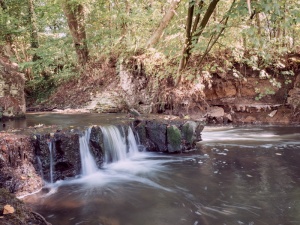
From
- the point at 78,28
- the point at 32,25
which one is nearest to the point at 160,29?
the point at 78,28

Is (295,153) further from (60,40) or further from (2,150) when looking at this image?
(60,40)

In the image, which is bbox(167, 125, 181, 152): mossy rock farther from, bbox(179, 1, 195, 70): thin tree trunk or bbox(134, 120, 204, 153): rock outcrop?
bbox(179, 1, 195, 70): thin tree trunk

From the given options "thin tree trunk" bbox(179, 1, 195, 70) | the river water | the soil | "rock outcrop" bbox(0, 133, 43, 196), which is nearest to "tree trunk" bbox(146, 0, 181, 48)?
the soil

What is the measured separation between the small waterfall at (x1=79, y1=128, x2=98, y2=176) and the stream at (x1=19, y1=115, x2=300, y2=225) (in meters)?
0.09

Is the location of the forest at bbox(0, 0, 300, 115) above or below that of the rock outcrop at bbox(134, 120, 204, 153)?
above

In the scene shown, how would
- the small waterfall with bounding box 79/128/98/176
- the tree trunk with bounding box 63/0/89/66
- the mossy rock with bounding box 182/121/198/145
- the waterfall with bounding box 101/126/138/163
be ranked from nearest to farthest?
the small waterfall with bounding box 79/128/98/176 < the waterfall with bounding box 101/126/138/163 < the mossy rock with bounding box 182/121/198/145 < the tree trunk with bounding box 63/0/89/66

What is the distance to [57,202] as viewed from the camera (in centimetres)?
429

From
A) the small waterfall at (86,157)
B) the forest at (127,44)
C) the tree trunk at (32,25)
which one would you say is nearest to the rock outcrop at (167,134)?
the small waterfall at (86,157)

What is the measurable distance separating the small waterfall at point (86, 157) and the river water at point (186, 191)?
0.15 m

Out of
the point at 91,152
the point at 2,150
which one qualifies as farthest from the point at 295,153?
the point at 2,150

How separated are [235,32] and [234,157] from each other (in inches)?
175

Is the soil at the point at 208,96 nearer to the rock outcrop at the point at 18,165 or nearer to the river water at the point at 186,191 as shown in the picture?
the river water at the point at 186,191

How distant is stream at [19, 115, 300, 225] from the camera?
3797 millimetres

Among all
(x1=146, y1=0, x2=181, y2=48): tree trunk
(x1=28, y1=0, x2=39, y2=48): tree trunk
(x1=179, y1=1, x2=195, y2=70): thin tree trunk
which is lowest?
(x1=179, y1=1, x2=195, y2=70): thin tree trunk
